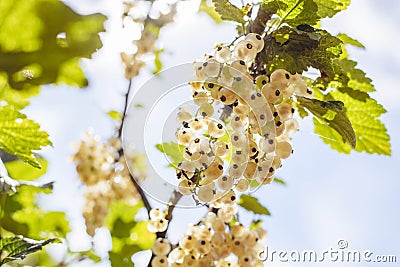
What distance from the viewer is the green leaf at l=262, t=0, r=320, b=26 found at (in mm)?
1036

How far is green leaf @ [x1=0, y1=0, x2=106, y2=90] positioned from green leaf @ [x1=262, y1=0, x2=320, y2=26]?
1.18 ft

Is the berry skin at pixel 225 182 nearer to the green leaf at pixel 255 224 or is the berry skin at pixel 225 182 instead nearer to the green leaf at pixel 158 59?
the green leaf at pixel 255 224

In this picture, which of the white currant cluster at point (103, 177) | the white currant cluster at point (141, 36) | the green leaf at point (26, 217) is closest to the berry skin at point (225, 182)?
the green leaf at point (26, 217)

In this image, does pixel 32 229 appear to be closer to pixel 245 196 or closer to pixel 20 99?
pixel 20 99

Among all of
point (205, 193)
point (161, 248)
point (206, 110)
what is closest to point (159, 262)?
point (161, 248)

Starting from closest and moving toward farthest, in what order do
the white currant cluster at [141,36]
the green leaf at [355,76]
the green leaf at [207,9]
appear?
the green leaf at [355,76] < the green leaf at [207,9] < the white currant cluster at [141,36]

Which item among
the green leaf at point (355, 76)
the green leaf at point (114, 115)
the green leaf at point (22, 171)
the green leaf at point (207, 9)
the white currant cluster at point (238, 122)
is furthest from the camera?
the green leaf at point (114, 115)

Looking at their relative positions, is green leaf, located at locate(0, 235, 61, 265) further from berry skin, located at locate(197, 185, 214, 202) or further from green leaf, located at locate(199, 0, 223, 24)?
green leaf, located at locate(199, 0, 223, 24)

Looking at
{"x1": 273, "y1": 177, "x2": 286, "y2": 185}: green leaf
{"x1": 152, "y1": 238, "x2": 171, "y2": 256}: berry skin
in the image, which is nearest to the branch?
{"x1": 152, "y1": 238, "x2": 171, "y2": 256}: berry skin

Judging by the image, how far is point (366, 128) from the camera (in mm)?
1451

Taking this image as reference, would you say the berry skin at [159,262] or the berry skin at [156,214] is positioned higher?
the berry skin at [156,214]

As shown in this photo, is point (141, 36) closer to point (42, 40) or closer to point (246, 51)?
point (42, 40)

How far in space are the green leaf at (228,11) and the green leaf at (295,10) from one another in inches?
2.4

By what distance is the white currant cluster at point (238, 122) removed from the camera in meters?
0.96
